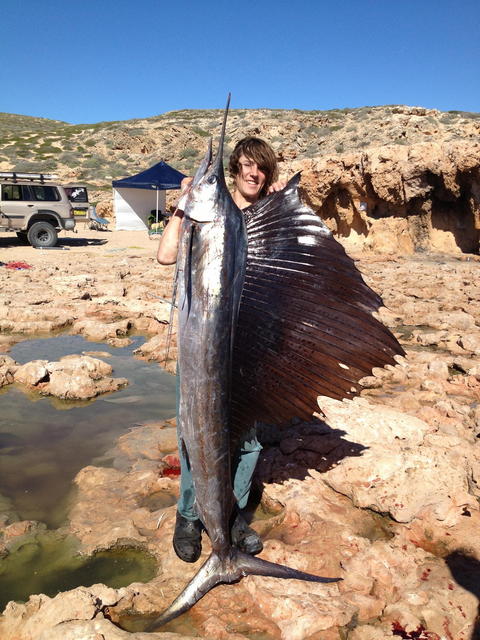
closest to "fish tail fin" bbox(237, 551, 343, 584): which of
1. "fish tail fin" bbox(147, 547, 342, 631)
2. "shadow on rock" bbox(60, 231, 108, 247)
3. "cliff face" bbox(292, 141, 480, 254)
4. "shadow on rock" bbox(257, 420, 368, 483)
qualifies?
"fish tail fin" bbox(147, 547, 342, 631)

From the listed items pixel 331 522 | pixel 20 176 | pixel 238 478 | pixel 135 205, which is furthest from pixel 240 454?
pixel 135 205

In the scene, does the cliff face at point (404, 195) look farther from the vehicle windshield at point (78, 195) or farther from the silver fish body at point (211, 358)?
the silver fish body at point (211, 358)

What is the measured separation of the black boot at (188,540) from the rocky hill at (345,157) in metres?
9.87

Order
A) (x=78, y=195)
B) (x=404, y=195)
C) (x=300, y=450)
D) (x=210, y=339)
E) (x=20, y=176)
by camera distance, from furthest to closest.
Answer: (x=78, y=195) → (x=20, y=176) → (x=404, y=195) → (x=300, y=450) → (x=210, y=339)

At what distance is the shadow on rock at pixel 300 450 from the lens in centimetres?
262

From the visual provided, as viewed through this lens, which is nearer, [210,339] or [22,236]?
[210,339]

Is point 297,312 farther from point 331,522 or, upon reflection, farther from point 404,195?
point 404,195

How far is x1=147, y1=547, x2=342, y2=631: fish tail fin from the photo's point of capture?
5.58ft

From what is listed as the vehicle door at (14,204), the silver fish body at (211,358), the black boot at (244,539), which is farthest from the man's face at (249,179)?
the vehicle door at (14,204)

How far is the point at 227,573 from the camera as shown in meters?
1.78

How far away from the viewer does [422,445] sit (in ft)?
8.77

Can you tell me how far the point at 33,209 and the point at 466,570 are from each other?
13.6 metres

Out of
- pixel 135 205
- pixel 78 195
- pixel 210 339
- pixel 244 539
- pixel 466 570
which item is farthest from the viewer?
pixel 135 205

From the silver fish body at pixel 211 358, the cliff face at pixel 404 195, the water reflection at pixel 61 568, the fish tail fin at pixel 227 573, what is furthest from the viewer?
the cliff face at pixel 404 195
